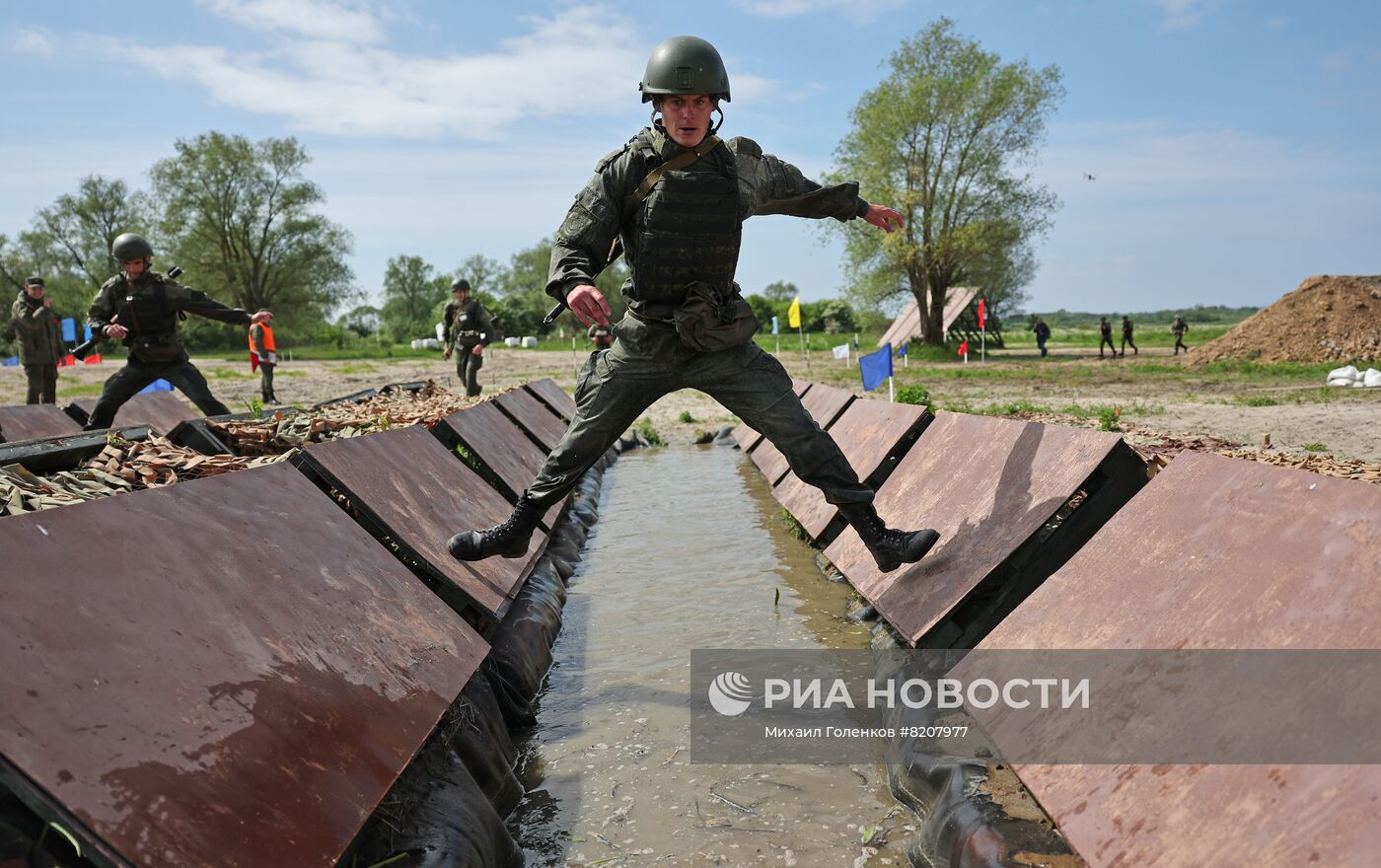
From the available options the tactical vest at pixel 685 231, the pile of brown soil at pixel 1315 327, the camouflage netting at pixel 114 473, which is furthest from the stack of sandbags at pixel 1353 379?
the camouflage netting at pixel 114 473

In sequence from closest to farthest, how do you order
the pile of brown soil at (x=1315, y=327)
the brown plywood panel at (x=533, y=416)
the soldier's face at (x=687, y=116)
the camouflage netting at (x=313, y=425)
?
1. the soldier's face at (x=687, y=116)
2. the camouflage netting at (x=313, y=425)
3. the brown plywood panel at (x=533, y=416)
4. the pile of brown soil at (x=1315, y=327)

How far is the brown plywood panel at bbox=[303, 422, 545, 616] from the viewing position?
388 centimetres

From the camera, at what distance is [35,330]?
14.4 meters

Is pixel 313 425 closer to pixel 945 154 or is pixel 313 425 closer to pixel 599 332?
pixel 599 332

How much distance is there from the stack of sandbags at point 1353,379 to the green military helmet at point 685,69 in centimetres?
1648

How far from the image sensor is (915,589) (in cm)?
397

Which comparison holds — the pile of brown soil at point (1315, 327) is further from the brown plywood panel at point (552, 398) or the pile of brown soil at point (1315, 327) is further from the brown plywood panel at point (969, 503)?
the brown plywood panel at point (969, 503)

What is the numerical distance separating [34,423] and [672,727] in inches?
293

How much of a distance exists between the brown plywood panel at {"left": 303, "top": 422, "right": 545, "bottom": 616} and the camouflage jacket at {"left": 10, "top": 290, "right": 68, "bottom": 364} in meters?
11.8

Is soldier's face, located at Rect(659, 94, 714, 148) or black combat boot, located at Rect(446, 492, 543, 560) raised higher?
soldier's face, located at Rect(659, 94, 714, 148)

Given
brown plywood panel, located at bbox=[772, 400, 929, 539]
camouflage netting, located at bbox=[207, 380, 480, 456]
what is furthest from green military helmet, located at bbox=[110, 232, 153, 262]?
brown plywood panel, located at bbox=[772, 400, 929, 539]

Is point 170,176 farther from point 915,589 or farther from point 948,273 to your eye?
point 915,589

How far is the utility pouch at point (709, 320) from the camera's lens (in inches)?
151

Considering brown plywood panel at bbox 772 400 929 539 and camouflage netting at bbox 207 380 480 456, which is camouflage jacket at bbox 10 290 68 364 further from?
brown plywood panel at bbox 772 400 929 539
